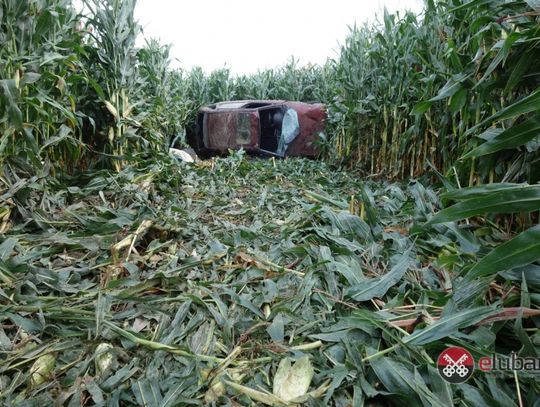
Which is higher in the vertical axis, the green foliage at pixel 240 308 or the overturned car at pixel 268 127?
the overturned car at pixel 268 127

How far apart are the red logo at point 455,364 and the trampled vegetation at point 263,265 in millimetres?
18

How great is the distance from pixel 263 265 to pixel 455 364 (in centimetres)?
82

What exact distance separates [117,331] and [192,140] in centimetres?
705

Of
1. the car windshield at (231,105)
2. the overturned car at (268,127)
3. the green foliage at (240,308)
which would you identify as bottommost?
the green foliage at (240,308)

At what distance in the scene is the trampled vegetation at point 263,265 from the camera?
0.91m

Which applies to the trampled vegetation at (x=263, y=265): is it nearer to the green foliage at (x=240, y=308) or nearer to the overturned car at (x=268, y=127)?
the green foliage at (x=240, y=308)

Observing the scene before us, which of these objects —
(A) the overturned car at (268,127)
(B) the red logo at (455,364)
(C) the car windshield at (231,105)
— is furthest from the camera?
(C) the car windshield at (231,105)

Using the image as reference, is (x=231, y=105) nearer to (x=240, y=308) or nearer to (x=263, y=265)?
(x=263, y=265)

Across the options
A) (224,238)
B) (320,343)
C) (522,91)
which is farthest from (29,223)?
(522,91)

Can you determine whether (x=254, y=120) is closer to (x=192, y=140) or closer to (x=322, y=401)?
(x=192, y=140)

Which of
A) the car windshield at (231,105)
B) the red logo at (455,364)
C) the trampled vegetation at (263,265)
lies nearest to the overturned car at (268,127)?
the car windshield at (231,105)

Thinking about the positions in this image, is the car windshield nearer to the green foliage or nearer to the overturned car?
the overturned car

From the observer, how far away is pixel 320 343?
106 cm

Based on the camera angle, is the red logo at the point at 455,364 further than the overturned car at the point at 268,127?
No
